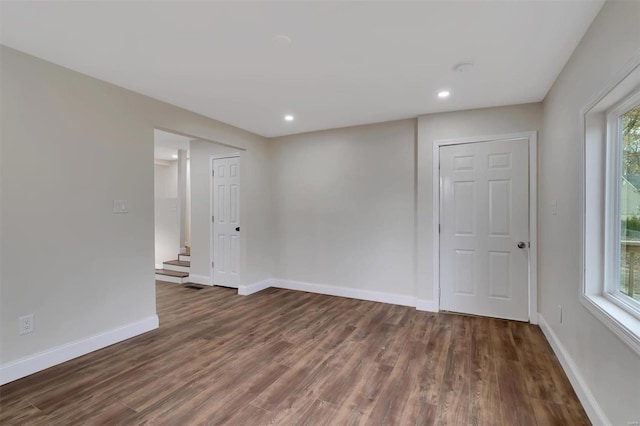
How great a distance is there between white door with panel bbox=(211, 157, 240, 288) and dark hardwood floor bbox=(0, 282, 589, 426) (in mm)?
1443

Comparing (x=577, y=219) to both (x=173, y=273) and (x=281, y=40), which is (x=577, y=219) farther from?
(x=173, y=273)

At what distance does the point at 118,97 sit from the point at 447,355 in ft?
12.7

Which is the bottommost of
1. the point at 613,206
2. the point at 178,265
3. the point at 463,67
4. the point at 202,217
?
the point at 178,265

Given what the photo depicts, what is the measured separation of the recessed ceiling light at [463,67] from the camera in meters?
2.39

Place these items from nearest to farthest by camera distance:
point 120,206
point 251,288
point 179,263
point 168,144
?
1. point 120,206
2. point 251,288
3. point 168,144
4. point 179,263

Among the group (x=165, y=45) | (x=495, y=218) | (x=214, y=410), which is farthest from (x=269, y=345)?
(x=495, y=218)

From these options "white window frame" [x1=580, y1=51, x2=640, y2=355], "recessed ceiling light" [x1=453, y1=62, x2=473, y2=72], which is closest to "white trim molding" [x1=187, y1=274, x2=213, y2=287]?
"recessed ceiling light" [x1=453, y1=62, x2=473, y2=72]

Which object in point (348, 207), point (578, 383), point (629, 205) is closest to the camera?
point (629, 205)

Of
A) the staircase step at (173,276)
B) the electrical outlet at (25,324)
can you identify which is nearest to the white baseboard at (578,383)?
the electrical outlet at (25,324)

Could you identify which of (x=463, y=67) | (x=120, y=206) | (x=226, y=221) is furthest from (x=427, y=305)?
(x=120, y=206)

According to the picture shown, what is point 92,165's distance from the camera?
2.66m

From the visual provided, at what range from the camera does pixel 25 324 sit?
88.0 inches

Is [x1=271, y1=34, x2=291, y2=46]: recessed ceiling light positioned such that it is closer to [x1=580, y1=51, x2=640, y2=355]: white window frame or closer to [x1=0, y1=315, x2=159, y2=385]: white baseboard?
[x1=580, y1=51, x2=640, y2=355]: white window frame

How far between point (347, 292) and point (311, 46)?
129 inches
